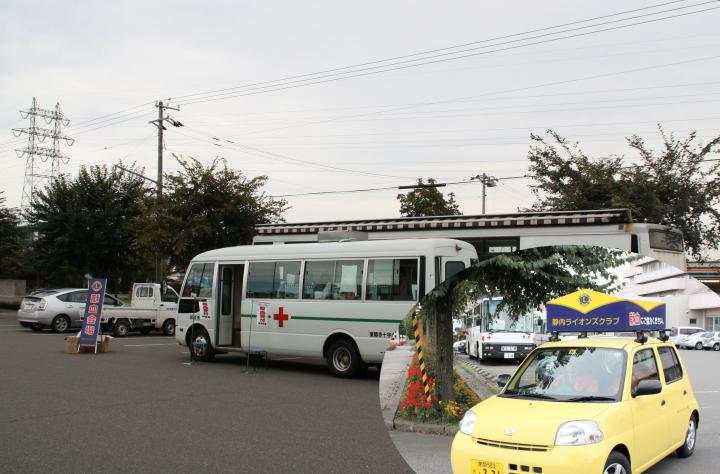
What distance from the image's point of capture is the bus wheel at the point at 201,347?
1627 centimetres

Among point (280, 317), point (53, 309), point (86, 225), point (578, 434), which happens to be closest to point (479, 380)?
point (578, 434)

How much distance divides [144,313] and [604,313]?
26442 mm

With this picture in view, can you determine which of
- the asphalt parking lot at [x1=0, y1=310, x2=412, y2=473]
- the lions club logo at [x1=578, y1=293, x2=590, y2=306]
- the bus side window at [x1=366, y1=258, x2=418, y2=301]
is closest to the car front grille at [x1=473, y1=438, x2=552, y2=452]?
the asphalt parking lot at [x1=0, y1=310, x2=412, y2=473]

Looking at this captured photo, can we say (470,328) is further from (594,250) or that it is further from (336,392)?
(336,392)

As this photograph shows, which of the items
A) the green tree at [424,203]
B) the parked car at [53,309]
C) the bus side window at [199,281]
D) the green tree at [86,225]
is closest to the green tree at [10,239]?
the green tree at [86,225]

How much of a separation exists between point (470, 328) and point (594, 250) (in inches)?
17.7

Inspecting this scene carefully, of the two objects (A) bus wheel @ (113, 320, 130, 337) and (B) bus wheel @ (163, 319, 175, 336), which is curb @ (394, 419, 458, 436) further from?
(B) bus wheel @ (163, 319, 175, 336)

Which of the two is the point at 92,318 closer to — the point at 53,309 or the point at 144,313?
the point at 144,313

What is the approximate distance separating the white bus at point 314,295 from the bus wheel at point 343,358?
0.06 ft

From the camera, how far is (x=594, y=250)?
198cm

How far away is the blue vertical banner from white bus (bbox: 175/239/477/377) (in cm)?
312

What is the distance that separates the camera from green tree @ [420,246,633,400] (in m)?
1.94

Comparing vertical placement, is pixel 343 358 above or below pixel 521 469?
below

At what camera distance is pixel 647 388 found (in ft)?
8.87
